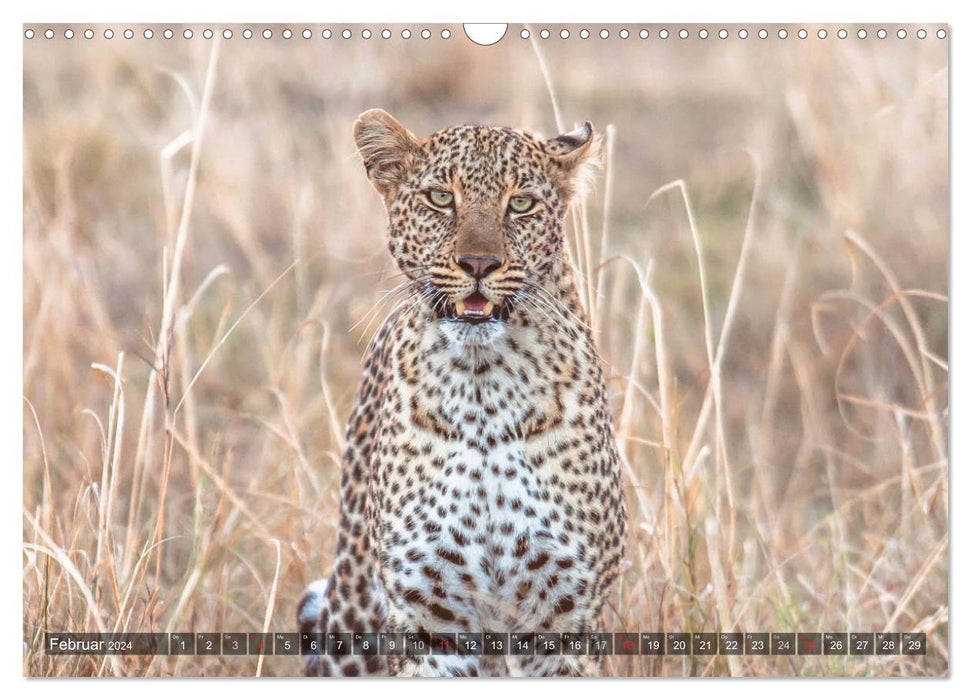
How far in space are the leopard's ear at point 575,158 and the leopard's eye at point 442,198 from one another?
0.36 m

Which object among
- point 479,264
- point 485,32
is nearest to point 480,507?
point 479,264

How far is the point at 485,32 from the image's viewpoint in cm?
497

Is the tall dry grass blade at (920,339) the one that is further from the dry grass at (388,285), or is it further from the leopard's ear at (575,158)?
the leopard's ear at (575,158)

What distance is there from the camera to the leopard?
476 centimetres

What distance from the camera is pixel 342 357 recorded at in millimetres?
6434

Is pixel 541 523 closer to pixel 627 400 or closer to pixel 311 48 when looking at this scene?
pixel 627 400

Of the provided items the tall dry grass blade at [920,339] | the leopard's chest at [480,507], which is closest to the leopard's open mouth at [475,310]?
the leopard's chest at [480,507]

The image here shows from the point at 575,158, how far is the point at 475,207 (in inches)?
16.5

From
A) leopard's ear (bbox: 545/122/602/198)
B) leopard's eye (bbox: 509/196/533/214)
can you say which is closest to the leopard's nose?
leopard's eye (bbox: 509/196/533/214)

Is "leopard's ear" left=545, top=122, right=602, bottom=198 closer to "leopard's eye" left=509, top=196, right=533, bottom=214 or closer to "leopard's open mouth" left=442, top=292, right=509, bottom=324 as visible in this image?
"leopard's eye" left=509, top=196, right=533, bottom=214

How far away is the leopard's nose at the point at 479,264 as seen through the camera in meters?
4.60

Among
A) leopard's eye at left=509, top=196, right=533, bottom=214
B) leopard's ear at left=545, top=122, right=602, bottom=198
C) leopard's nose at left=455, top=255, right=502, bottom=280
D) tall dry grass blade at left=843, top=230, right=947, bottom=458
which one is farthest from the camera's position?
tall dry grass blade at left=843, top=230, right=947, bottom=458

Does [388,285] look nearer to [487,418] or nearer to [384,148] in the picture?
[384,148]

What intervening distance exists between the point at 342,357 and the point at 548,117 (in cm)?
137
